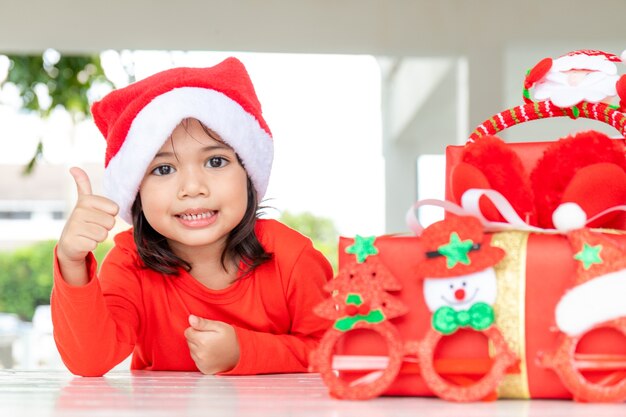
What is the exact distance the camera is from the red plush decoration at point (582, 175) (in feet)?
2.25

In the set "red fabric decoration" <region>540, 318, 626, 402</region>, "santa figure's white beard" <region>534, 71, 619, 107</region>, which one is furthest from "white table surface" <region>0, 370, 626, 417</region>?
"santa figure's white beard" <region>534, 71, 619, 107</region>

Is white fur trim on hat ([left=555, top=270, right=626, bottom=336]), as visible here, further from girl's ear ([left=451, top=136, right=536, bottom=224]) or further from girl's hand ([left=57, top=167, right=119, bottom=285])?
girl's hand ([left=57, top=167, right=119, bottom=285])

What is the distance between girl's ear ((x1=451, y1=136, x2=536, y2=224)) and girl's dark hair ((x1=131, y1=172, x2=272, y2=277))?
1.54 feet

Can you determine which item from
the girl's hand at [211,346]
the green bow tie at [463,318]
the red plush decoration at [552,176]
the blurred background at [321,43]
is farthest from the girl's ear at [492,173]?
the blurred background at [321,43]

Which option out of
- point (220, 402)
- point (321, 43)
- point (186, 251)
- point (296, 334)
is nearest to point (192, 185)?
point (186, 251)

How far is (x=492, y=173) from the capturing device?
71cm

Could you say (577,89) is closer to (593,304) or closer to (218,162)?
(593,304)

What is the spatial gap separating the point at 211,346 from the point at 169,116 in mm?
275

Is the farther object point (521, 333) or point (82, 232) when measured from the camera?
point (82, 232)

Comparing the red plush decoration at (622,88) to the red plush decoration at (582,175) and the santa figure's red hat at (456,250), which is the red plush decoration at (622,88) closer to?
the red plush decoration at (582,175)

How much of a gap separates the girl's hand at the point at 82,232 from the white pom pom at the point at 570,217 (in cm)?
47

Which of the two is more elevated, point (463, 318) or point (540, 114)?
point (540, 114)

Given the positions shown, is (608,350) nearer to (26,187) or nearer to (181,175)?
(181,175)

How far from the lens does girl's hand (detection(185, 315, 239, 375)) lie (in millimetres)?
961
